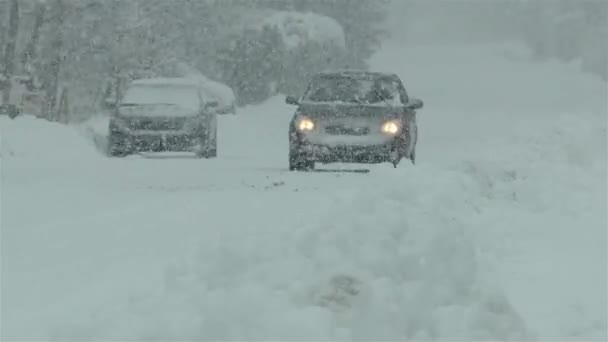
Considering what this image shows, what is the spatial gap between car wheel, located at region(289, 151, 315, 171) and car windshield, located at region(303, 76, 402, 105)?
0.95m

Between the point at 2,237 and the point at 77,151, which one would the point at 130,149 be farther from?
the point at 2,237

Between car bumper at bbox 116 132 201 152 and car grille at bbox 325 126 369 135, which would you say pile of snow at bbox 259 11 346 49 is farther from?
car grille at bbox 325 126 369 135

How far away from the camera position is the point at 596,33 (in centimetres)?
7206

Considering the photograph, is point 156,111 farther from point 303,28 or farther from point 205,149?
point 303,28

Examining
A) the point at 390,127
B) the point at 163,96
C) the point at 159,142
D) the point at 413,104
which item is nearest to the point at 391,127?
the point at 390,127

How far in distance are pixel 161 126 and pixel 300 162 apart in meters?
3.77

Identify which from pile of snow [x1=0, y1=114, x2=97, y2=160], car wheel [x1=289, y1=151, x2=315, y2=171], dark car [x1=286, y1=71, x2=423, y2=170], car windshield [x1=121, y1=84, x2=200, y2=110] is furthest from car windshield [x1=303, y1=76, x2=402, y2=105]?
pile of snow [x1=0, y1=114, x2=97, y2=160]

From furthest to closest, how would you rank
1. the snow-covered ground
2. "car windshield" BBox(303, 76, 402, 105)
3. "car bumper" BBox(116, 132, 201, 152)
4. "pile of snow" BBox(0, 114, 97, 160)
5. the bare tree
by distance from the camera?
the bare tree → "car bumper" BBox(116, 132, 201, 152) → "pile of snow" BBox(0, 114, 97, 160) → "car windshield" BBox(303, 76, 402, 105) → the snow-covered ground

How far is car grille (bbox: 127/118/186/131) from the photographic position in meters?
18.8

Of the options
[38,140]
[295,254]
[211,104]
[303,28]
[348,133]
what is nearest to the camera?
[295,254]

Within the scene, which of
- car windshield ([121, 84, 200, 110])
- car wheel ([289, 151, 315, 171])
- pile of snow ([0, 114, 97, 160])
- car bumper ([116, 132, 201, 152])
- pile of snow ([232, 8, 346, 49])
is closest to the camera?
car wheel ([289, 151, 315, 171])

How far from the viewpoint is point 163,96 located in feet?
65.0

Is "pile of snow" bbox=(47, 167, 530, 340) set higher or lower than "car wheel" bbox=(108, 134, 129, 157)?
higher

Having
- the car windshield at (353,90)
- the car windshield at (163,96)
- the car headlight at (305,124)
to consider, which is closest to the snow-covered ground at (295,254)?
the car headlight at (305,124)
